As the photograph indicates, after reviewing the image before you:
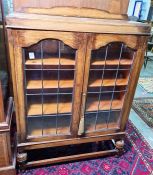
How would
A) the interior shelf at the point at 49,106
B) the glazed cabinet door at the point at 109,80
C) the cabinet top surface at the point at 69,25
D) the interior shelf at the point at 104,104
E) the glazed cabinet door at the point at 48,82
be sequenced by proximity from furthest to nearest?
the interior shelf at the point at 104,104
the interior shelf at the point at 49,106
the glazed cabinet door at the point at 109,80
the glazed cabinet door at the point at 48,82
the cabinet top surface at the point at 69,25

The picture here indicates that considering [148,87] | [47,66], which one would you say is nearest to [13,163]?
[47,66]

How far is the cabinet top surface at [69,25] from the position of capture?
1.16m

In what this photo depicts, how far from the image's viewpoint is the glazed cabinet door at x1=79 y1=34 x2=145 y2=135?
1388 millimetres

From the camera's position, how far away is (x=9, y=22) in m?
1.14

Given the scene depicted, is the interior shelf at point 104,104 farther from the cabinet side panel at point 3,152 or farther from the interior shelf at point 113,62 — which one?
the cabinet side panel at point 3,152

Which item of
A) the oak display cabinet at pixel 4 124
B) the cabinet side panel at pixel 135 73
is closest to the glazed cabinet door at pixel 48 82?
the oak display cabinet at pixel 4 124

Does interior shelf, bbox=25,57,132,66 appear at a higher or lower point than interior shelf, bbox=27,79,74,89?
higher

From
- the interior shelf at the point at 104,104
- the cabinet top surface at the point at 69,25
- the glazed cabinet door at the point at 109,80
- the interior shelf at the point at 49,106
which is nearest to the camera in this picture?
the cabinet top surface at the point at 69,25

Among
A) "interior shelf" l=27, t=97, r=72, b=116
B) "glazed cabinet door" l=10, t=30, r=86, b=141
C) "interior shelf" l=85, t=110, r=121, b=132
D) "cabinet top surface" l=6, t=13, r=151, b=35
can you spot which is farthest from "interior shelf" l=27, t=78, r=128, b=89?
"cabinet top surface" l=6, t=13, r=151, b=35

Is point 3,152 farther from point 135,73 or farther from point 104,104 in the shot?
point 135,73

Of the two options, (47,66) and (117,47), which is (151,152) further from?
(47,66)

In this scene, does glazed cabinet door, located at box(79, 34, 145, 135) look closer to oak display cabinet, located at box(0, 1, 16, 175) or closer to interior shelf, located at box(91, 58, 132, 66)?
interior shelf, located at box(91, 58, 132, 66)

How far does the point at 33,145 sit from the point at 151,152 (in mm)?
1227

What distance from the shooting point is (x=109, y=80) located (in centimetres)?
158
